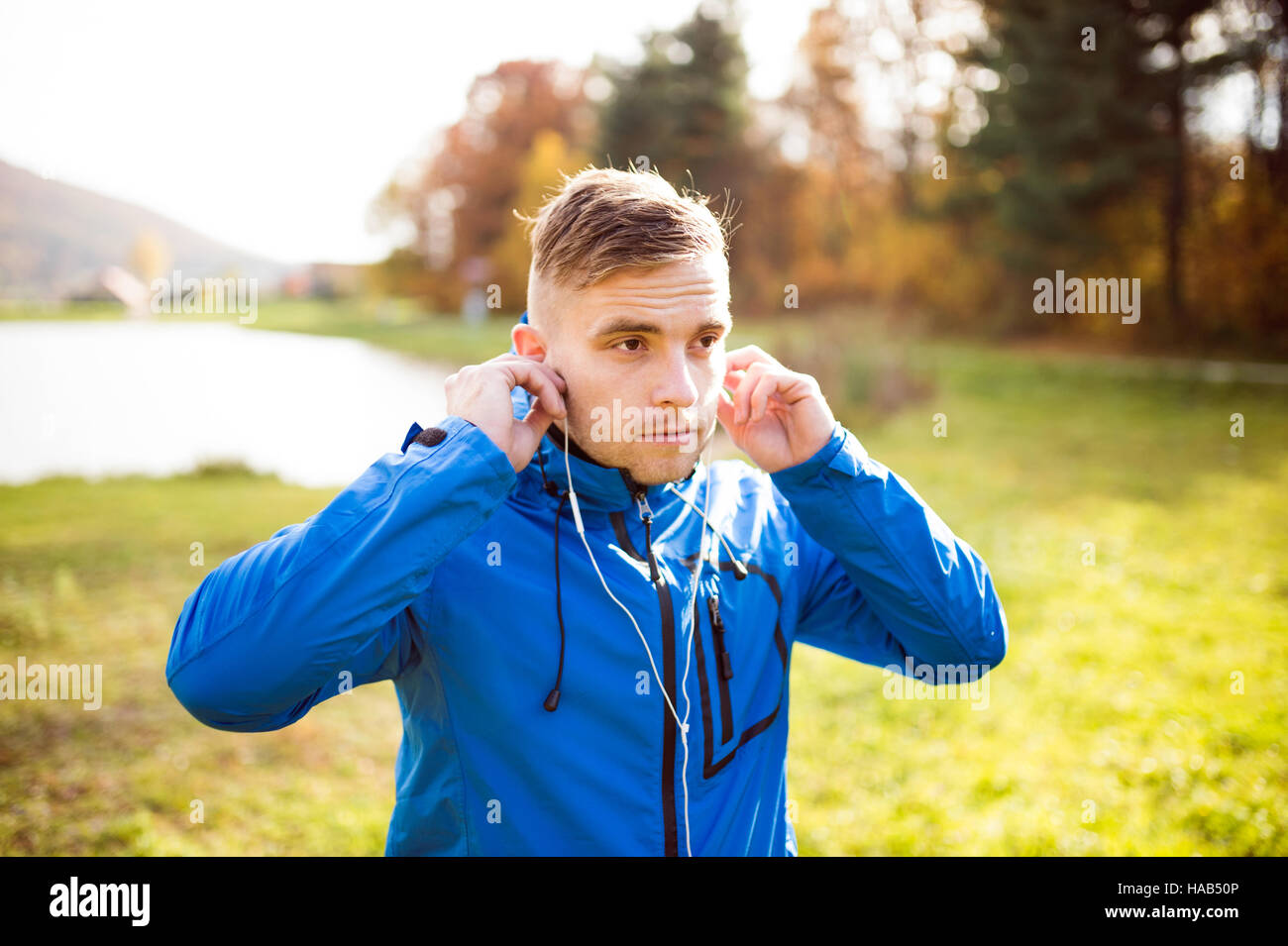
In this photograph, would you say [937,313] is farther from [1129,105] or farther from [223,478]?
[223,478]

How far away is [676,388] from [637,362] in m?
0.12

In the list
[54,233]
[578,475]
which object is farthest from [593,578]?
[54,233]

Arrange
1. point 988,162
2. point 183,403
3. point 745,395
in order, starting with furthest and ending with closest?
point 988,162
point 183,403
point 745,395

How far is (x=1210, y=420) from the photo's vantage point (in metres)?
16.3

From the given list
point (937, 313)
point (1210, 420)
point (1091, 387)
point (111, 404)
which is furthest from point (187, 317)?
point (1210, 420)

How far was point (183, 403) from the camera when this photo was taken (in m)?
19.3

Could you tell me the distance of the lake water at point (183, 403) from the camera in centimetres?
1524

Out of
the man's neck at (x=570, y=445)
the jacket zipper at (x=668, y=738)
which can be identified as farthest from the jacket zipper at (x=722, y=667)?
the man's neck at (x=570, y=445)

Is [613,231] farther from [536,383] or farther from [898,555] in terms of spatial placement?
[898,555]

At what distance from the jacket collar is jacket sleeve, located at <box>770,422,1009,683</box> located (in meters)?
0.34

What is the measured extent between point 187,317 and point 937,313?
26003 mm

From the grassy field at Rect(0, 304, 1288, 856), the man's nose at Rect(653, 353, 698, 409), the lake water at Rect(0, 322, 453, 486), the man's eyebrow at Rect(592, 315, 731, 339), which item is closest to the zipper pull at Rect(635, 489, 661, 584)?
the man's nose at Rect(653, 353, 698, 409)

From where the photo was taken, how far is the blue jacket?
67.8 inches

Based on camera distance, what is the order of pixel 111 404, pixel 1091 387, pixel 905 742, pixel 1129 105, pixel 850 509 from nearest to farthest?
pixel 850 509
pixel 905 742
pixel 111 404
pixel 1091 387
pixel 1129 105
